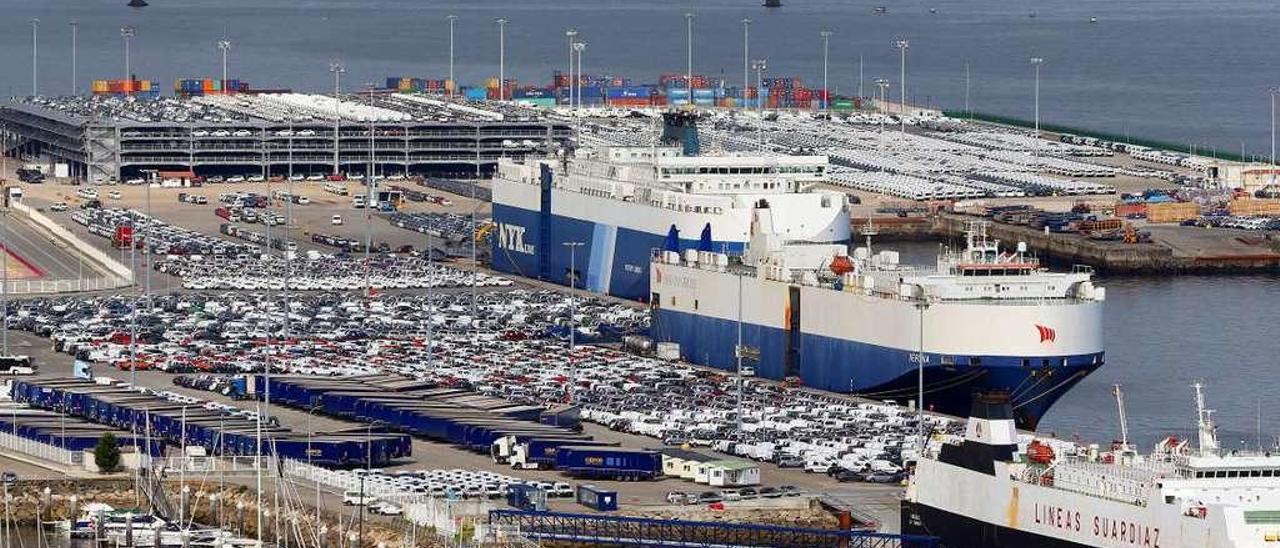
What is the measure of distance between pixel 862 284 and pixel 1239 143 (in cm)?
9428

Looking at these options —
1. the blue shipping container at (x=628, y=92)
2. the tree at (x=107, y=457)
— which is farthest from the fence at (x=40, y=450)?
the blue shipping container at (x=628, y=92)

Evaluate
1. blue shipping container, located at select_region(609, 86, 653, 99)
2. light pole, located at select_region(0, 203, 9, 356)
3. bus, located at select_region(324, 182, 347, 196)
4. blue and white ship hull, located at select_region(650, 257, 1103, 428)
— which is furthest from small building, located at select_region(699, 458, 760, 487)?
blue shipping container, located at select_region(609, 86, 653, 99)

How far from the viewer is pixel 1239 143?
167 metres

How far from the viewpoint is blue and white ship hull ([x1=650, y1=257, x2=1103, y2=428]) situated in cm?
7219

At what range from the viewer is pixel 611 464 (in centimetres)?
6131

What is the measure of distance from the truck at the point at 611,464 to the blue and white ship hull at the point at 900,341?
12094mm

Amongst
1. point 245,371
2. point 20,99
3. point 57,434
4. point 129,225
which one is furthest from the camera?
point 20,99

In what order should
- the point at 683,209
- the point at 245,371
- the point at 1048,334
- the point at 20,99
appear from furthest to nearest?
the point at 20,99 → the point at 683,209 → the point at 245,371 → the point at 1048,334

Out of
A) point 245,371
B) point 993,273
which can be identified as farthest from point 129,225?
point 993,273

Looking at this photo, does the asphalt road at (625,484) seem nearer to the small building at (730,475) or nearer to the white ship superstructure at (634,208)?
the small building at (730,475)

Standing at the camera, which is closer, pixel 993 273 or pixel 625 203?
pixel 993 273

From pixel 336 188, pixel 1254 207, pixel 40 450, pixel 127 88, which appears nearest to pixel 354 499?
pixel 40 450

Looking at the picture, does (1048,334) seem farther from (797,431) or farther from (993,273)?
(797,431)

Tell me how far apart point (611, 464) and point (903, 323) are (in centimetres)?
1414
